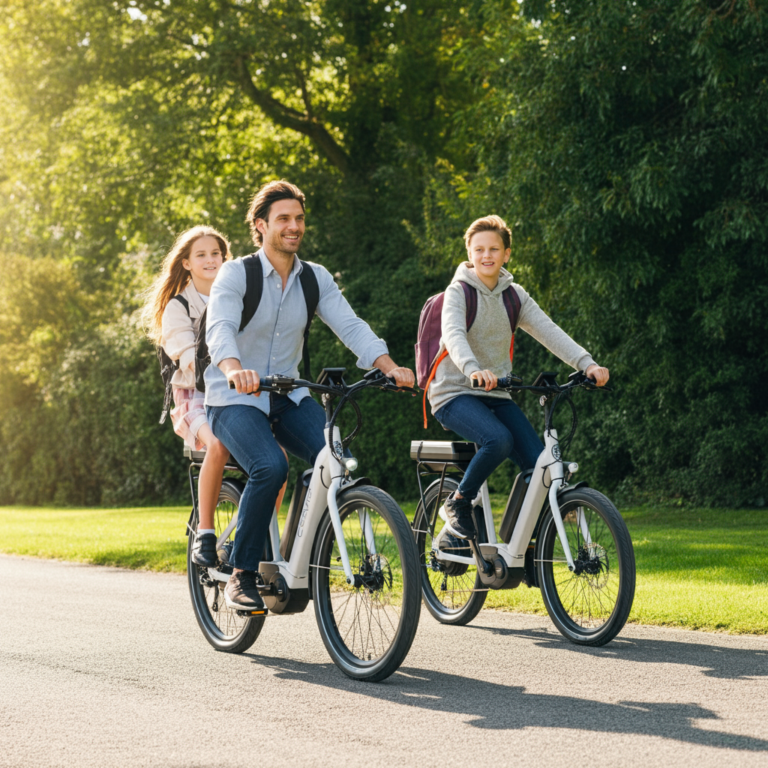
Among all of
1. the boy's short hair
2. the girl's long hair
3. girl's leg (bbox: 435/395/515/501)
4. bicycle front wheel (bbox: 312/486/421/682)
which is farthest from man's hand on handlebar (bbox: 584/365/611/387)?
the girl's long hair

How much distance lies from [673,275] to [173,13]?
12864 mm

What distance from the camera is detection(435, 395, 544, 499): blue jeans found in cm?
634

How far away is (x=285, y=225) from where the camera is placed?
222 inches

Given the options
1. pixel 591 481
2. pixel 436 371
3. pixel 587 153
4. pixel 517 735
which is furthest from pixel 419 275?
pixel 517 735

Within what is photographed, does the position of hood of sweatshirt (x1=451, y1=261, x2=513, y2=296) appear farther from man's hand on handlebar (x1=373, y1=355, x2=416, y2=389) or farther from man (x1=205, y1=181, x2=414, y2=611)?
man's hand on handlebar (x1=373, y1=355, x2=416, y2=389)

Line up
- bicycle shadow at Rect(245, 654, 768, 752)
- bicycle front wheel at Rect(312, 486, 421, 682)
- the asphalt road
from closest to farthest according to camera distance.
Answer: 1. the asphalt road
2. bicycle shadow at Rect(245, 654, 768, 752)
3. bicycle front wheel at Rect(312, 486, 421, 682)

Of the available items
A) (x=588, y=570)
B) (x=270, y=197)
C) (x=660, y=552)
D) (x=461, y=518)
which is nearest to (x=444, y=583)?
(x=461, y=518)

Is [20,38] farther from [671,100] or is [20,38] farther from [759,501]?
[759,501]

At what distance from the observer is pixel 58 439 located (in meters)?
26.5

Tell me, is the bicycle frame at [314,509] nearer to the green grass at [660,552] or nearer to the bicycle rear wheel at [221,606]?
the bicycle rear wheel at [221,606]

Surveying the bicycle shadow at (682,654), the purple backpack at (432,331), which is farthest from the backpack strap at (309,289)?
the bicycle shadow at (682,654)

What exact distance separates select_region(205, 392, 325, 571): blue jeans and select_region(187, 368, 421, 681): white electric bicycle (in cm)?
14

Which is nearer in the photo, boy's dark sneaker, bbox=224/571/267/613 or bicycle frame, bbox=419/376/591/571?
boy's dark sneaker, bbox=224/571/267/613

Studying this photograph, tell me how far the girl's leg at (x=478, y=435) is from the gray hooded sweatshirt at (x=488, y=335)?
97 mm
